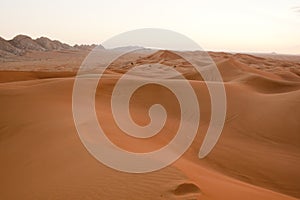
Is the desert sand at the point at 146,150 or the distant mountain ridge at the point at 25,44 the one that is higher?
the distant mountain ridge at the point at 25,44

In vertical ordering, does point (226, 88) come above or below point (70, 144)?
below

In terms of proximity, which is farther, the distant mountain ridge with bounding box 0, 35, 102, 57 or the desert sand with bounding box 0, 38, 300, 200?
the distant mountain ridge with bounding box 0, 35, 102, 57

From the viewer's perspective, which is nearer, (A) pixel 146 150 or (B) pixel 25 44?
(A) pixel 146 150

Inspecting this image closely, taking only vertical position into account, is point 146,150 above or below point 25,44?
below

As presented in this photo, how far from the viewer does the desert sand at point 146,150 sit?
3.54 m

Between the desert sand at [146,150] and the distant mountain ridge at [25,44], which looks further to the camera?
the distant mountain ridge at [25,44]

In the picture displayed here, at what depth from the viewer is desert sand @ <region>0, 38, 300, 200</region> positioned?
11.6 ft

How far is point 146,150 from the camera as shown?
193 inches

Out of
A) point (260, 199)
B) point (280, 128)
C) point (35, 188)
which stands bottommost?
point (280, 128)

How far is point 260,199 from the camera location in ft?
12.0

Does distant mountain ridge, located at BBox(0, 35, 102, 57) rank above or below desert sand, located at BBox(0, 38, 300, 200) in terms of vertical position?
above

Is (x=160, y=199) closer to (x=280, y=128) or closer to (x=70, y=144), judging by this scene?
(x=70, y=144)

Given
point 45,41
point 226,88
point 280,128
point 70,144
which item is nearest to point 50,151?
point 70,144

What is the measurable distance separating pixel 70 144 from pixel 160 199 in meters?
2.19
